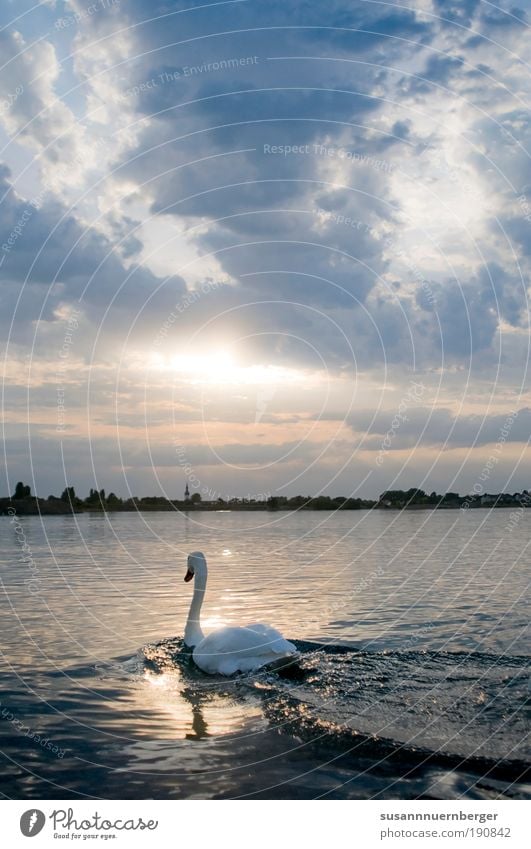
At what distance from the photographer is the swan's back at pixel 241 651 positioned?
17.5 m

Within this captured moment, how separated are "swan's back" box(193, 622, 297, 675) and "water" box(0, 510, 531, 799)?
335 millimetres

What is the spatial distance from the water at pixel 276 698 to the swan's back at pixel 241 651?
0.33m

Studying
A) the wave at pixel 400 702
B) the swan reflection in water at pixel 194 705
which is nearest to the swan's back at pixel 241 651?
the wave at pixel 400 702

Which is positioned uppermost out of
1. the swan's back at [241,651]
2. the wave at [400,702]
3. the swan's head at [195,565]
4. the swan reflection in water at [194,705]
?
the swan's head at [195,565]

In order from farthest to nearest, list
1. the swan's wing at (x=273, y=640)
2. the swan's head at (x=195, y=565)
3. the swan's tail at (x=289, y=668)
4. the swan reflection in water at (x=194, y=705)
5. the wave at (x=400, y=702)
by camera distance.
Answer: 1. the swan's head at (x=195, y=565)
2. the swan's wing at (x=273, y=640)
3. the swan's tail at (x=289, y=668)
4. the swan reflection in water at (x=194, y=705)
5. the wave at (x=400, y=702)

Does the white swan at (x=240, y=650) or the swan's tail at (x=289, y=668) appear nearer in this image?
the swan's tail at (x=289, y=668)

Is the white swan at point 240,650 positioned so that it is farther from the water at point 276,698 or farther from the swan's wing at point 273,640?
the water at point 276,698

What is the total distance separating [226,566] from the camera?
43750 mm

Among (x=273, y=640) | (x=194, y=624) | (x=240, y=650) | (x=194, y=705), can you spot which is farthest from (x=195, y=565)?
(x=194, y=705)

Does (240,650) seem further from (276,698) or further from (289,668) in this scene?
(276,698)

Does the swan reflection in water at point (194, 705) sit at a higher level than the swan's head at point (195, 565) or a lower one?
lower
